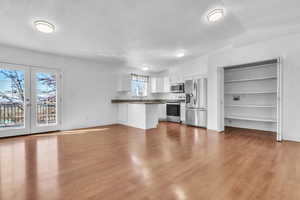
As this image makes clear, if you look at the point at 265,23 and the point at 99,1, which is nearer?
the point at 99,1

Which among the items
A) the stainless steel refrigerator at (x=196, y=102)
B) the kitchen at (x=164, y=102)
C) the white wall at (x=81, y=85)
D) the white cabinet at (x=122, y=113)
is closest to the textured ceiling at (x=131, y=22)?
the white wall at (x=81, y=85)

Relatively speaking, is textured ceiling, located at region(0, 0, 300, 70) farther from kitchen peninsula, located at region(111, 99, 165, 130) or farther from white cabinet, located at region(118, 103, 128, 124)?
white cabinet, located at region(118, 103, 128, 124)

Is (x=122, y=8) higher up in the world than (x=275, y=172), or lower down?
higher up

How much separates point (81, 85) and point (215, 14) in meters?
4.61

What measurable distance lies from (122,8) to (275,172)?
351 cm

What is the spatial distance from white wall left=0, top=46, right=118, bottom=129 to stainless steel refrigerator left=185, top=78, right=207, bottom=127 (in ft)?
10.1

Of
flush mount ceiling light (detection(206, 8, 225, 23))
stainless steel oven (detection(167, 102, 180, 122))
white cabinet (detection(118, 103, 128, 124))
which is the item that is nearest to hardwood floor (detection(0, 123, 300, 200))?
white cabinet (detection(118, 103, 128, 124))

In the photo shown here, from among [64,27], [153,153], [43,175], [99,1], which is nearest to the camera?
[43,175]

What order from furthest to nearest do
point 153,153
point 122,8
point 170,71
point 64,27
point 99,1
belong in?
point 170,71
point 64,27
point 153,153
point 122,8
point 99,1

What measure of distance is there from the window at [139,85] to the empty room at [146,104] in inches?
16.3

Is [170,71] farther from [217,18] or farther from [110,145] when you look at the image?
[110,145]

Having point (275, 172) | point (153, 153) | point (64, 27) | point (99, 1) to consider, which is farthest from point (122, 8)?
point (275, 172)

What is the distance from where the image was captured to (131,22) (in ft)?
9.89

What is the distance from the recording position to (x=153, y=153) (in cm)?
279
